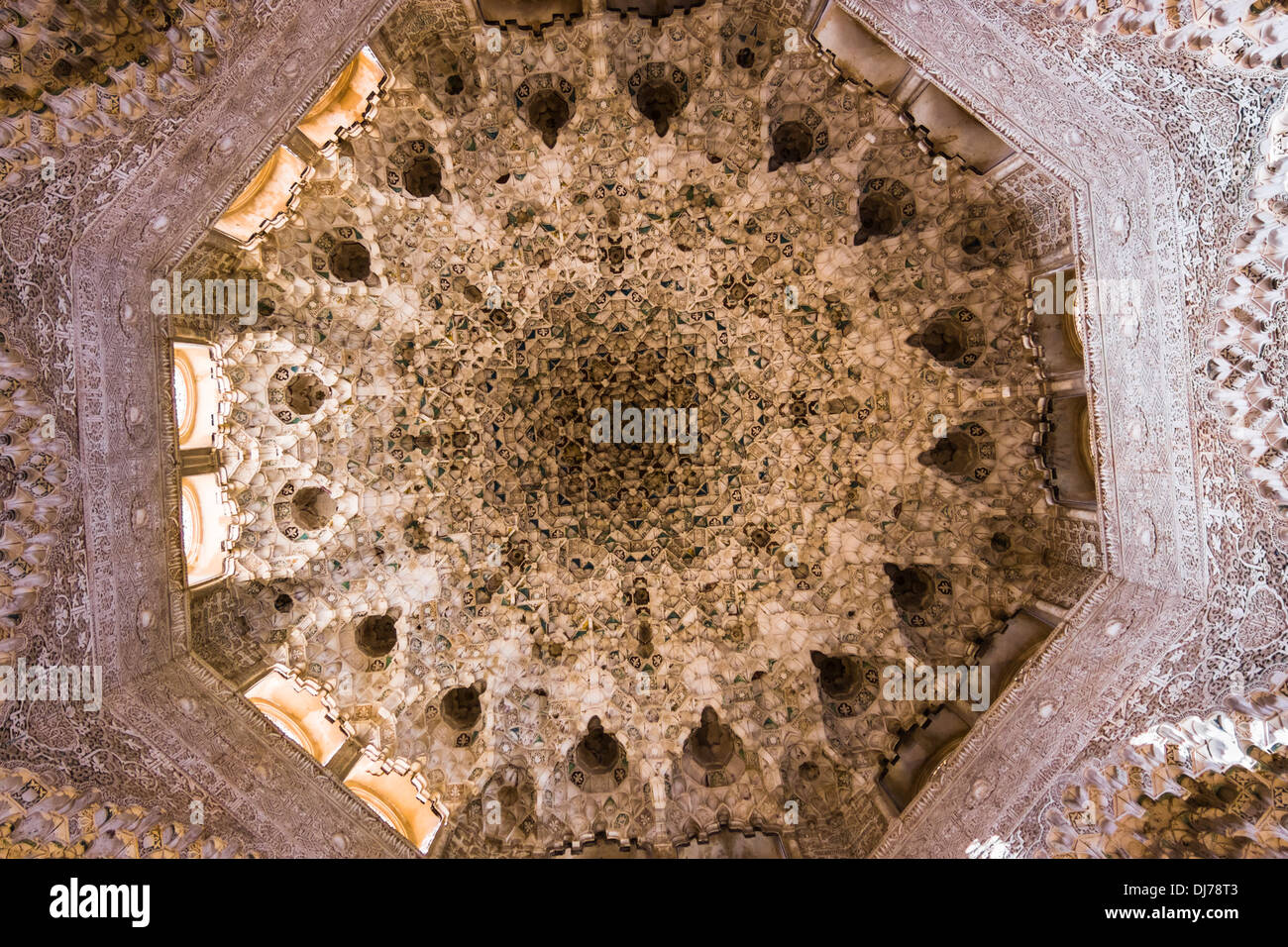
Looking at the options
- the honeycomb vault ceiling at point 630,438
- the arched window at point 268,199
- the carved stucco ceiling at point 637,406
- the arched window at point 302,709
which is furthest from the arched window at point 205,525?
the arched window at point 268,199

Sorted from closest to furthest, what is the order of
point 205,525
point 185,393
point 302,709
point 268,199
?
1. point 185,393
2. point 268,199
3. point 205,525
4. point 302,709

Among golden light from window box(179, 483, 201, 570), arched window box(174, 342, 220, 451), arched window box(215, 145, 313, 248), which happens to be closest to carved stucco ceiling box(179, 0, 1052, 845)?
arched window box(174, 342, 220, 451)

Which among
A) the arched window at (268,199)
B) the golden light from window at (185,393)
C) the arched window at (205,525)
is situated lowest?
the arched window at (205,525)

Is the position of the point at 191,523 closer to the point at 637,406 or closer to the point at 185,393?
the point at 185,393

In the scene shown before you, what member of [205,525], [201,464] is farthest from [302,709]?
[201,464]

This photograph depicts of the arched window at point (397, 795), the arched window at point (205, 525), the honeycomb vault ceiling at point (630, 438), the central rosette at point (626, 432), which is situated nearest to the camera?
the honeycomb vault ceiling at point (630, 438)

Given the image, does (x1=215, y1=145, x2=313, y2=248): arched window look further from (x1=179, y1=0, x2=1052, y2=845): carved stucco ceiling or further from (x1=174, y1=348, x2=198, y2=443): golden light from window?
(x1=174, y1=348, x2=198, y2=443): golden light from window

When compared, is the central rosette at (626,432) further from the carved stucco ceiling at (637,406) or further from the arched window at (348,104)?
the arched window at (348,104)

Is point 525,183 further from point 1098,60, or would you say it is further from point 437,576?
point 1098,60
